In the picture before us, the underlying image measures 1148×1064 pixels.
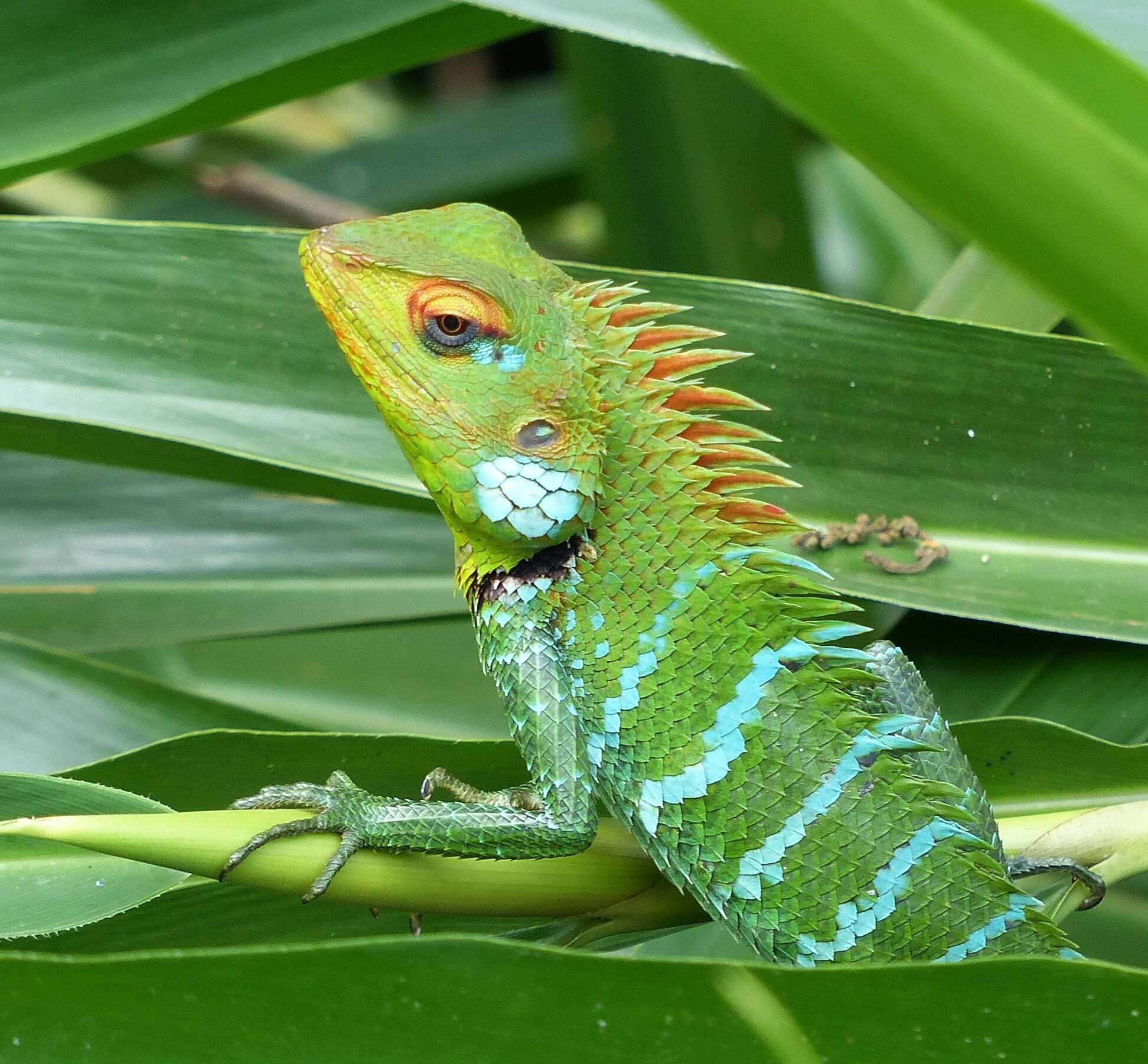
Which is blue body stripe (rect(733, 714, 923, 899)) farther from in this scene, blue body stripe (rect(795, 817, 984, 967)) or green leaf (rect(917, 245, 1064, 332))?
green leaf (rect(917, 245, 1064, 332))

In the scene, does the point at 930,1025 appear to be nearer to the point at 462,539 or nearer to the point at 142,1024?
the point at 142,1024

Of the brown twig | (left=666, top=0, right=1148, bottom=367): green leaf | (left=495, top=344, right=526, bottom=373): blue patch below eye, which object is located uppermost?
(left=495, top=344, right=526, bottom=373): blue patch below eye

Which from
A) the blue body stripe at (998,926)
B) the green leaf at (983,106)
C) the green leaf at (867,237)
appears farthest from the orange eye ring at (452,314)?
the green leaf at (867,237)

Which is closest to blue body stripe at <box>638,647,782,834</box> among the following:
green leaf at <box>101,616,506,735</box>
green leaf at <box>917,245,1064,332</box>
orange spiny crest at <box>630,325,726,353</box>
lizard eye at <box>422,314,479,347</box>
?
orange spiny crest at <box>630,325,726,353</box>

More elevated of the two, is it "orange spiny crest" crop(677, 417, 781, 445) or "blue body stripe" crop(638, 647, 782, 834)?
"orange spiny crest" crop(677, 417, 781, 445)

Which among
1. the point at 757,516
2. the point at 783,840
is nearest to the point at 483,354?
the point at 757,516


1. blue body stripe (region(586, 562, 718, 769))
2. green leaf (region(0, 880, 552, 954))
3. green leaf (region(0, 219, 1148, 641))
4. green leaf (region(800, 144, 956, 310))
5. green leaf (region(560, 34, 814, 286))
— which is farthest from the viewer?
green leaf (region(800, 144, 956, 310))

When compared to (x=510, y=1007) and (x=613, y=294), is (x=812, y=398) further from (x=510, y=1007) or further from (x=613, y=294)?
(x=510, y=1007)

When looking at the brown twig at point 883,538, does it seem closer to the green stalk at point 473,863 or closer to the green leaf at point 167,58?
the green stalk at point 473,863
